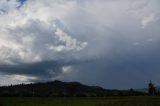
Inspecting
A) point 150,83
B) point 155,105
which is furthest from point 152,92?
point 155,105

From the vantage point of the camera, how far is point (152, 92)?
158125 mm

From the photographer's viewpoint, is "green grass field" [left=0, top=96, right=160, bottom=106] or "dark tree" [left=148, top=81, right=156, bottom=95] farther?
"dark tree" [left=148, top=81, right=156, bottom=95]

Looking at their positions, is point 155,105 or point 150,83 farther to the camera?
point 150,83

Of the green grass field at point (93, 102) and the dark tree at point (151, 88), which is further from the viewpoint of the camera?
the dark tree at point (151, 88)

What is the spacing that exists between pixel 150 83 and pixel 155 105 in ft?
249

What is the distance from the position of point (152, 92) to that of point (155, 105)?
83806 millimetres

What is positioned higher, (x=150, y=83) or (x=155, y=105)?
(x=150, y=83)

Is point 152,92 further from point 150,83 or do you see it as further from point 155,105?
point 155,105

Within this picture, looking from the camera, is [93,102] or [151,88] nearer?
[93,102]

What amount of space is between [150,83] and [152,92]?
929cm

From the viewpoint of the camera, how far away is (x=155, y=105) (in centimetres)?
7656

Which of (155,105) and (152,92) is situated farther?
(152,92)
